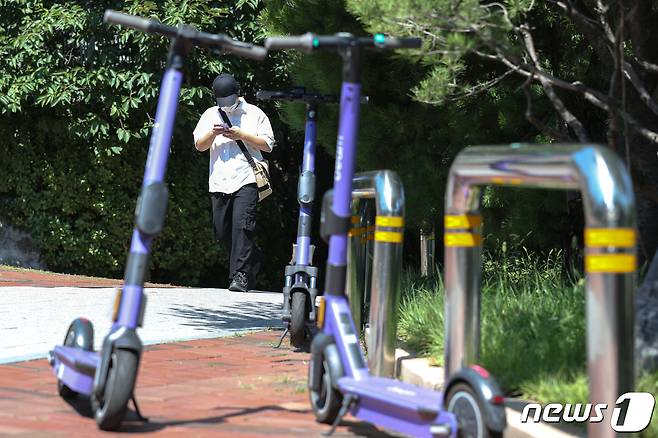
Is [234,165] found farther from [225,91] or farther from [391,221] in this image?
[391,221]

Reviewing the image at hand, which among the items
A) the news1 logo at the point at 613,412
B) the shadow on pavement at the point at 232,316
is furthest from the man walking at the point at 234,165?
the news1 logo at the point at 613,412

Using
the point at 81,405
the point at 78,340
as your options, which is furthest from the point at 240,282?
the point at 81,405

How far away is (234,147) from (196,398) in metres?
3.74

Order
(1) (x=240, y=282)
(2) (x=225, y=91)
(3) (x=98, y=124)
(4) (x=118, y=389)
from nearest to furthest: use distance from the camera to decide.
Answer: (4) (x=118, y=389), (2) (x=225, y=91), (1) (x=240, y=282), (3) (x=98, y=124)

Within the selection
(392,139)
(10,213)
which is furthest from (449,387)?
(10,213)

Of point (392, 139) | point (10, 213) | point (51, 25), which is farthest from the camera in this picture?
point (10, 213)

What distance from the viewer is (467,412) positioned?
3.76 metres

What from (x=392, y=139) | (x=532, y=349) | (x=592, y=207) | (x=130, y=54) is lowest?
(x=532, y=349)

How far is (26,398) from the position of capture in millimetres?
4941

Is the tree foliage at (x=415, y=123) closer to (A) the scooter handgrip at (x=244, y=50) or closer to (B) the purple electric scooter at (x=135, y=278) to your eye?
(A) the scooter handgrip at (x=244, y=50)

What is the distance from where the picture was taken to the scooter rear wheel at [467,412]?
12.0 feet

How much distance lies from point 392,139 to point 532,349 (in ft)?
11.6

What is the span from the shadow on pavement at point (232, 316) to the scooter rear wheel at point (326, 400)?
3.19 meters

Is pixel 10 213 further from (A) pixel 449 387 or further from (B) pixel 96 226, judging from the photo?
(A) pixel 449 387
